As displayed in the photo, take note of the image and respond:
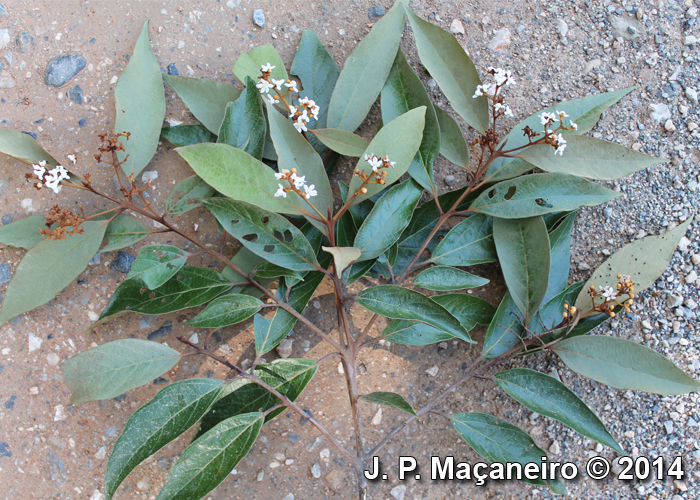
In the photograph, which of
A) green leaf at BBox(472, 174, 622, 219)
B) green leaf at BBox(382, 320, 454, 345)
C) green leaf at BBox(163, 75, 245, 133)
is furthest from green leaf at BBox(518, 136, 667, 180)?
green leaf at BBox(163, 75, 245, 133)

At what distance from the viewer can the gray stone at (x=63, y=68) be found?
3.71 ft

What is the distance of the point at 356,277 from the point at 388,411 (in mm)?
328

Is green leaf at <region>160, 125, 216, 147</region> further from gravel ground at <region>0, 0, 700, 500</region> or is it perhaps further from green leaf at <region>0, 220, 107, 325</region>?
green leaf at <region>0, 220, 107, 325</region>

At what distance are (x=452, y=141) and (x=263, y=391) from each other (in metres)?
0.64

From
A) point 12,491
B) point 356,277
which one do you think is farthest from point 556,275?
point 12,491

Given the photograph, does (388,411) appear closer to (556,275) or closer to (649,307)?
(556,275)

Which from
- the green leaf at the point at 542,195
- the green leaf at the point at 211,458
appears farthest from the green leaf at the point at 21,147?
the green leaf at the point at 542,195

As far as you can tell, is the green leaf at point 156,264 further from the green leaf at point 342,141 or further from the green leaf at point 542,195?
the green leaf at point 542,195

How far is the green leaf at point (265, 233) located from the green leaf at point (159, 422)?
0.26 m

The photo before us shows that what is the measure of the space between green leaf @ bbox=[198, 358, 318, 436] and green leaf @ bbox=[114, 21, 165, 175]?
49 centimetres

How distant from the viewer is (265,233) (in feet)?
3.11

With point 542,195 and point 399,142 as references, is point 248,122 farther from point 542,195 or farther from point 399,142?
point 542,195

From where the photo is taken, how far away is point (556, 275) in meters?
1.08

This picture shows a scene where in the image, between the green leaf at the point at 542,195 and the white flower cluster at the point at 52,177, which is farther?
the green leaf at the point at 542,195
